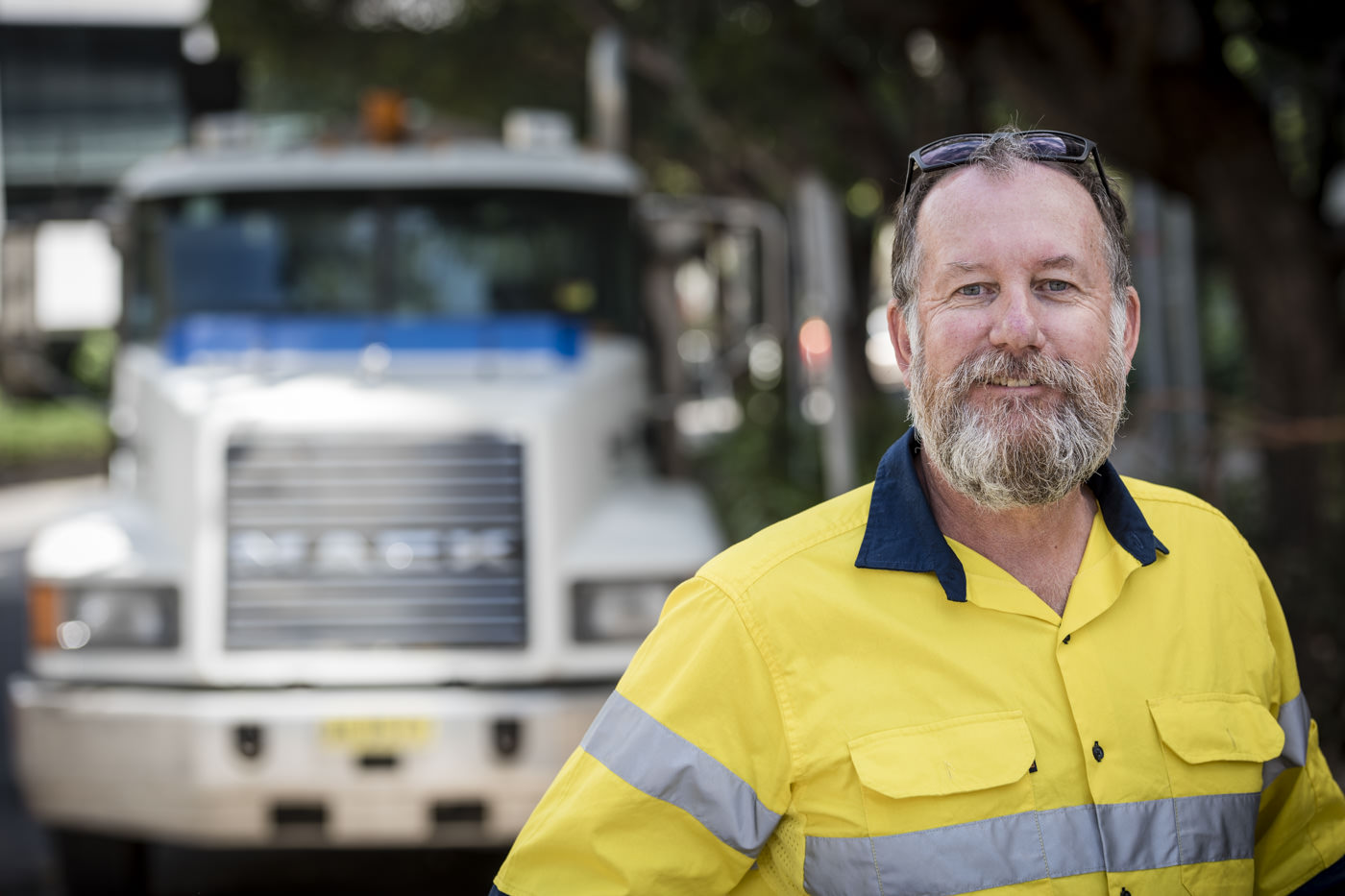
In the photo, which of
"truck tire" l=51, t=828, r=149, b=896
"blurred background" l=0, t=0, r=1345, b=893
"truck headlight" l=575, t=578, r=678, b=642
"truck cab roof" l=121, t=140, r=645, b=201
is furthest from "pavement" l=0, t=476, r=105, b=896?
"truck headlight" l=575, t=578, r=678, b=642

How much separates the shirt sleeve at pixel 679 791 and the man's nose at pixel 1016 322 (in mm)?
538

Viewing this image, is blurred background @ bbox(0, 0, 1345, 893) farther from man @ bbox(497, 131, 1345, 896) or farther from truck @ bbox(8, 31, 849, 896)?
man @ bbox(497, 131, 1345, 896)

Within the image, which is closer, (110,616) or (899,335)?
(899,335)

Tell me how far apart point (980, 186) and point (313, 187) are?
434cm

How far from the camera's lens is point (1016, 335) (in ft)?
6.73

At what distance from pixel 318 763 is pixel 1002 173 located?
3.24 meters

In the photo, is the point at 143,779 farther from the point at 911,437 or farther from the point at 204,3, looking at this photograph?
the point at 204,3

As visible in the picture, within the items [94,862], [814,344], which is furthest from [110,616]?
[814,344]

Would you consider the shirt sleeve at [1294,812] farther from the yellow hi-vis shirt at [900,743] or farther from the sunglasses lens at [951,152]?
the sunglasses lens at [951,152]

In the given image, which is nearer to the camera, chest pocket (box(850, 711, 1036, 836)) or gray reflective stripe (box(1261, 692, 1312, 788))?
chest pocket (box(850, 711, 1036, 836))

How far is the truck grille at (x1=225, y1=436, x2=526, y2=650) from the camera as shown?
4.81m

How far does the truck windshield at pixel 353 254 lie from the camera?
5.88 meters

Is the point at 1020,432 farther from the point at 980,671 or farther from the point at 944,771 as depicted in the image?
the point at 944,771

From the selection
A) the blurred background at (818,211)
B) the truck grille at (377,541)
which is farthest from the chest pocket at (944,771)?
the truck grille at (377,541)
